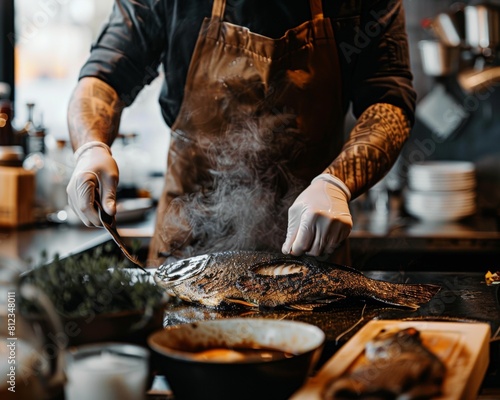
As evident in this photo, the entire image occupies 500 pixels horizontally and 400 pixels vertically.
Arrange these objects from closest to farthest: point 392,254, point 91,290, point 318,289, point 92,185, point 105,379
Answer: point 105,379, point 91,290, point 318,289, point 92,185, point 392,254

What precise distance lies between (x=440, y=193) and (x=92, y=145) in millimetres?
Result: 2421

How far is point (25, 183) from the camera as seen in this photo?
3.73 meters

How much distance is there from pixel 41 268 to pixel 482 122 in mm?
3692

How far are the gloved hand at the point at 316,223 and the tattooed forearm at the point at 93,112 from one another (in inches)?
29.6

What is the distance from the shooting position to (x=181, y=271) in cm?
203

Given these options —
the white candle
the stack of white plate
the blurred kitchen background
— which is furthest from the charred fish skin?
the blurred kitchen background

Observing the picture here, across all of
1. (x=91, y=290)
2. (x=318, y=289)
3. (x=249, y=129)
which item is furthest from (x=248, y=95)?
(x=91, y=290)

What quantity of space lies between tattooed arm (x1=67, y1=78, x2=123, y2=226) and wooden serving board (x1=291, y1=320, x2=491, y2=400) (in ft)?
3.15

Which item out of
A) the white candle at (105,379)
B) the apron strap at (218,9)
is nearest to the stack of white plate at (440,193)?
Answer: the apron strap at (218,9)

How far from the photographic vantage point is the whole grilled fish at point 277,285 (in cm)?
187

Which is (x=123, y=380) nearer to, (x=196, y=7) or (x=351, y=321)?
(x=351, y=321)

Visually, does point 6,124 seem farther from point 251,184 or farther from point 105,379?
point 105,379

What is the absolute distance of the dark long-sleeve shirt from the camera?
259 centimetres

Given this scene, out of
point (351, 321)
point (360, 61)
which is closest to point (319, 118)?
point (360, 61)
